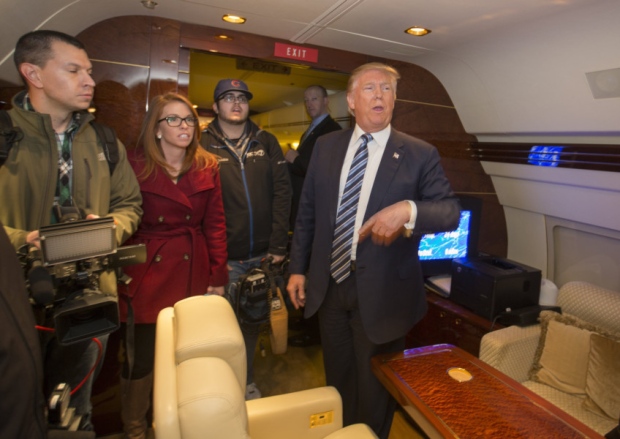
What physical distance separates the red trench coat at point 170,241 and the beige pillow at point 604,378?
2.13 m

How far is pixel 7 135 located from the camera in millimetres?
1451

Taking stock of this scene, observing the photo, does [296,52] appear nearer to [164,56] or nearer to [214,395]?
[164,56]

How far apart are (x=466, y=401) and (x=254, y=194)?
1.66 m

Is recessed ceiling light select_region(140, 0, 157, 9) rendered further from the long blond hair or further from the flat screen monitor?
the flat screen monitor

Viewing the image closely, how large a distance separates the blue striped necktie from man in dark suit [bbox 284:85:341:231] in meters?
1.28

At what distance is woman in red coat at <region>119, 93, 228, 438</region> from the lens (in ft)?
6.50

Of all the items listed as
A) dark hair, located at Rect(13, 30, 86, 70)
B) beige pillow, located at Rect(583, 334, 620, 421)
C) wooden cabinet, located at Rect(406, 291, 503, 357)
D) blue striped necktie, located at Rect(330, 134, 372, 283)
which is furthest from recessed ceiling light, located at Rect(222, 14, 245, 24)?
beige pillow, located at Rect(583, 334, 620, 421)

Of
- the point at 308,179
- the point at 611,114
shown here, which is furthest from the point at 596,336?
the point at 308,179

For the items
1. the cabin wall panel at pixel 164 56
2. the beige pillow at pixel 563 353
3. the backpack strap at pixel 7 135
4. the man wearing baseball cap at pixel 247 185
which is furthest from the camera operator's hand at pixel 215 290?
the beige pillow at pixel 563 353

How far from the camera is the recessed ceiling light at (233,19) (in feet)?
7.75

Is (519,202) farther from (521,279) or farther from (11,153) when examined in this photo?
(11,153)

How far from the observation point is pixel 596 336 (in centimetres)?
200

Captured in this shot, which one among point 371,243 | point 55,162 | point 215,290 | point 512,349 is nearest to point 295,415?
point 371,243

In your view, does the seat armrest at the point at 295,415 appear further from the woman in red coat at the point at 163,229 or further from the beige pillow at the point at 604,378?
the beige pillow at the point at 604,378
